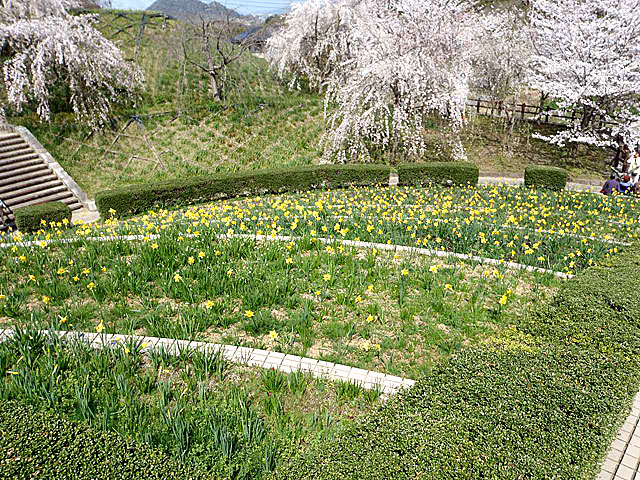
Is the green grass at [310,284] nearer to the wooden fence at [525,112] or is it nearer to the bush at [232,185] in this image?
the bush at [232,185]

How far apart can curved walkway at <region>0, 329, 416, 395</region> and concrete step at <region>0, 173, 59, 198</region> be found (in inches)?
419

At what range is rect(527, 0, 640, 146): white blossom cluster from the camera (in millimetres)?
18359

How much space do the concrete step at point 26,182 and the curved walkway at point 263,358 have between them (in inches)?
419

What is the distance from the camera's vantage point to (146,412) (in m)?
4.02

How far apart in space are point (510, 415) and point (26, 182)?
15.5 metres

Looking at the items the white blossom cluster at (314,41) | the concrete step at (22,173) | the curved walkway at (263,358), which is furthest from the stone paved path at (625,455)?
the white blossom cluster at (314,41)

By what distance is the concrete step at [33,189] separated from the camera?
45.0ft

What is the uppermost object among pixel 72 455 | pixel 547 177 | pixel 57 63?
pixel 57 63

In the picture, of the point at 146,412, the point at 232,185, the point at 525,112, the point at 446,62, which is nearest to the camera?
the point at 146,412

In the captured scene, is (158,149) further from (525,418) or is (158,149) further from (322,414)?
(525,418)

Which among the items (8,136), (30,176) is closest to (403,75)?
(30,176)

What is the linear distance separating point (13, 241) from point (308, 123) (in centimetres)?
1400

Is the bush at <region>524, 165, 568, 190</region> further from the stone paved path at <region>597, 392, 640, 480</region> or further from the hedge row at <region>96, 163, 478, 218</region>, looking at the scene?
the stone paved path at <region>597, 392, 640, 480</region>

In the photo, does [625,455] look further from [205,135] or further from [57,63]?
[57,63]
